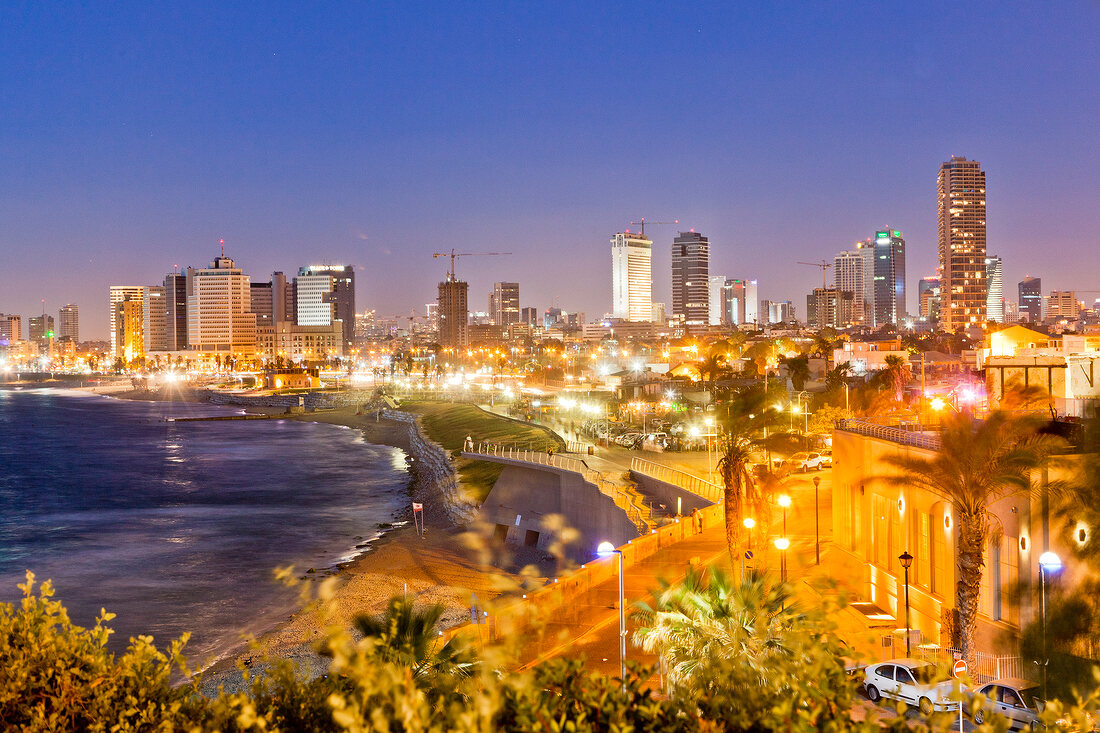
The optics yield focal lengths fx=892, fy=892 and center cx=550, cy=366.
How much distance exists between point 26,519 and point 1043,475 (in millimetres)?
45553

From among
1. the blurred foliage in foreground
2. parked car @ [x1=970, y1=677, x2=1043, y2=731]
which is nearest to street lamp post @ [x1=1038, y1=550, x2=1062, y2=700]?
parked car @ [x1=970, y1=677, x2=1043, y2=731]

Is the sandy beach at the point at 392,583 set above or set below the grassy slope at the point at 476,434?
below

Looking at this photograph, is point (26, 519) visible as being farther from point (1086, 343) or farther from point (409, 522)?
point (1086, 343)

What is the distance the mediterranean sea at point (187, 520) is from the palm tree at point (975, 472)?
1157cm

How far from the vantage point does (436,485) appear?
50156mm

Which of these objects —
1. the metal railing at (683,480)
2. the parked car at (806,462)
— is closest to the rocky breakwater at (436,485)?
the metal railing at (683,480)

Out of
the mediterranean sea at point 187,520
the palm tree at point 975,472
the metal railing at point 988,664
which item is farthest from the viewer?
the mediterranean sea at point 187,520

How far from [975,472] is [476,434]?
169 feet

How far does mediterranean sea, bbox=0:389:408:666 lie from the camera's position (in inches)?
1077

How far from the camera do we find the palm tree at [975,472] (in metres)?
14.1

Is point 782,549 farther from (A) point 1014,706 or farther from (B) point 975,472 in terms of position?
(A) point 1014,706

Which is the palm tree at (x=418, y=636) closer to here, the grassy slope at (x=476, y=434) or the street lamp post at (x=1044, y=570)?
the street lamp post at (x=1044, y=570)

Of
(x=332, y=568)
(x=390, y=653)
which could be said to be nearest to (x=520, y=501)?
(x=332, y=568)

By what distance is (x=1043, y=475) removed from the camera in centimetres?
1442
